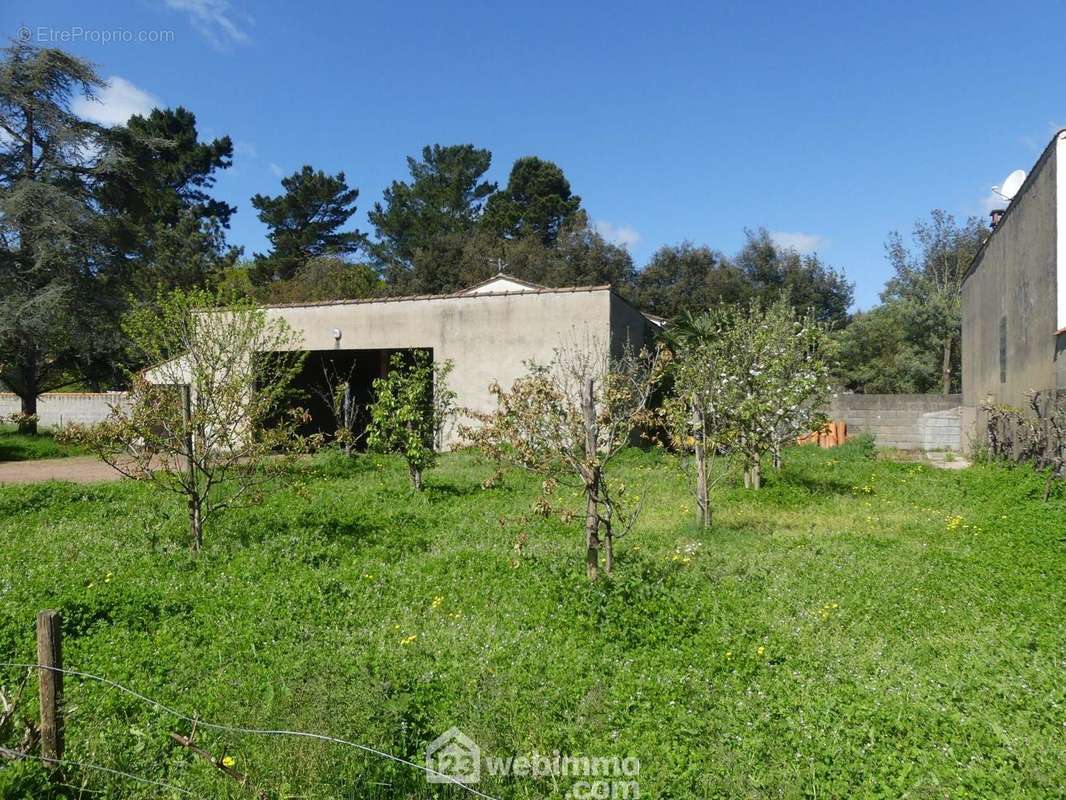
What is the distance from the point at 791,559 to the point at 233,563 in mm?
5481

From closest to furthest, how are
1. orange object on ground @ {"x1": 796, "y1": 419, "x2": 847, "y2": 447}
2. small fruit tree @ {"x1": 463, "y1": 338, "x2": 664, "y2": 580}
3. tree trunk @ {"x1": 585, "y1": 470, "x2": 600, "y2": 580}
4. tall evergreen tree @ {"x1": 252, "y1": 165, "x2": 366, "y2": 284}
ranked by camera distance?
1. tree trunk @ {"x1": 585, "y1": 470, "x2": 600, "y2": 580}
2. small fruit tree @ {"x1": 463, "y1": 338, "x2": 664, "y2": 580}
3. orange object on ground @ {"x1": 796, "y1": 419, "x2": 847, "y2": 447}
4. tall evergreen tree @ {"x1": 252, "y1": 165, "x2": 366, "y2": 284}

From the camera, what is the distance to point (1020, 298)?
44.6 ft

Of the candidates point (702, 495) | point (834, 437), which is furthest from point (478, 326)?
point (834, 437)

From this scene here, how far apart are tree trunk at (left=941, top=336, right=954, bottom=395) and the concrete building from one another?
1735 centimetres

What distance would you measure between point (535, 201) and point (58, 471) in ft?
109

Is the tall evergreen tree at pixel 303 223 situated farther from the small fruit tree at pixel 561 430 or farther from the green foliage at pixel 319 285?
the small fruit tree at pixel 561 430

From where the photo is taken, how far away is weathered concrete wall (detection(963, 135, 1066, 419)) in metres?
11.6

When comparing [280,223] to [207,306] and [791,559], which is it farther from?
[791,559]

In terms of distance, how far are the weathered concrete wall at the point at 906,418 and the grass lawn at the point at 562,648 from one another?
10.8m

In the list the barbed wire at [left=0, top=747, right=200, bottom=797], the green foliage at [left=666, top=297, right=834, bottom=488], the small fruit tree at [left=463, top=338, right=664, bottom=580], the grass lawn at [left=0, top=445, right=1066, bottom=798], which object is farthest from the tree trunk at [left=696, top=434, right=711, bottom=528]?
the barbed wire at [left=0, top=747, right=200, bottom=797]

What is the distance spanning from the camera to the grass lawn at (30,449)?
17.8 m

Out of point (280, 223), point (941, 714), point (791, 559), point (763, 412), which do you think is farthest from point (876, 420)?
point (280, 223)

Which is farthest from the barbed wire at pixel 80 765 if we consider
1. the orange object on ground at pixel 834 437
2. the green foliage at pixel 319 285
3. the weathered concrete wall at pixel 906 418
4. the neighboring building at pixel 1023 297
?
the green foliage at pixel 319 285

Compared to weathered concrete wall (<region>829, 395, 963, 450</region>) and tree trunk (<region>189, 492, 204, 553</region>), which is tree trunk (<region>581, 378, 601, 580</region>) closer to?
tree trunk (<region>189, 492, 204, 553</region>)
